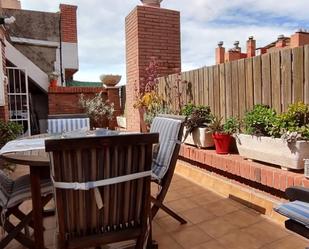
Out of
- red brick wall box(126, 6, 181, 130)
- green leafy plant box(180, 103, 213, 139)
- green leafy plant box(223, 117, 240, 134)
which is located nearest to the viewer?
green leafy plant box(223, 117, 240, 134)

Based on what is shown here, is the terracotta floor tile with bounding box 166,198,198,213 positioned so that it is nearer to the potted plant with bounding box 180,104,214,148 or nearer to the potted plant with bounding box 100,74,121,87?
the potted plant with bounding box 180,104,214,148

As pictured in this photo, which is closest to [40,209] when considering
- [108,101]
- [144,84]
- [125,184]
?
[125,184]

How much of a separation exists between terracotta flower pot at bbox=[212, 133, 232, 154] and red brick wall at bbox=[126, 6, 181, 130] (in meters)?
2.57

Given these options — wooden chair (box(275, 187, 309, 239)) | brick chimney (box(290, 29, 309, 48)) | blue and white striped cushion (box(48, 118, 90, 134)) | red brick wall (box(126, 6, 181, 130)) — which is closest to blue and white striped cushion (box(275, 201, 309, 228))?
wooden chair (box(275, 187, 309, 239))

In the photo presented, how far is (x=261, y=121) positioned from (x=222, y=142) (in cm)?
61

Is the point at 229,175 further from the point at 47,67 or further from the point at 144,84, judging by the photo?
the point at 47,67

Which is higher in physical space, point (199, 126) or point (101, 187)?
point (199, 126)

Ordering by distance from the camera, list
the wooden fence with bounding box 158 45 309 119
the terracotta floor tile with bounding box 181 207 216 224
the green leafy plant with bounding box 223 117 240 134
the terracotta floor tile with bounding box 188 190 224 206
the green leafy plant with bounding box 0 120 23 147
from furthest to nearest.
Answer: the green leafy plant with bounding box 0 120 23 147
the green leafy plant with bounding box 223 117 240 134
the terracotta floor tile with bounding box 188 190 224 206
the wooden fence with bounding box 158 45 309 119
the terracotta floor tile with bounding box 181 207 216 224

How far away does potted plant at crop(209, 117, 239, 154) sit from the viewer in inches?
126

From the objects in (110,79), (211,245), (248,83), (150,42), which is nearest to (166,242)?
(211,245)

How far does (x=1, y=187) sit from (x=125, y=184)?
3.42ft

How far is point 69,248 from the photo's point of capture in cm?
141

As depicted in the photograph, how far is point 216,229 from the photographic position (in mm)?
2350

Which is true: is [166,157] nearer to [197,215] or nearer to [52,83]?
[197,215]
